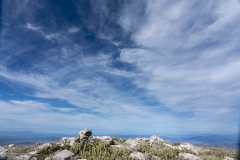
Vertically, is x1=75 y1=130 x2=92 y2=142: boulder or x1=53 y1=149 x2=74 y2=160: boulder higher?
x1=75 y1=130 x2=92 y2=142: boulder

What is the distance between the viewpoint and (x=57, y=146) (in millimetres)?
18422

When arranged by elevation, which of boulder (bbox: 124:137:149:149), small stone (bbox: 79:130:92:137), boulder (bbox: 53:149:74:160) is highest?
small stone (bbox: 79:130:92:137)

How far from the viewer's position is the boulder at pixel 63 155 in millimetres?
15735

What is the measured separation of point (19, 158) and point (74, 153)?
4424 mm

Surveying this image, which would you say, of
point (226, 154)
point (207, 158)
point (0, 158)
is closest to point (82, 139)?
point (0, 158)

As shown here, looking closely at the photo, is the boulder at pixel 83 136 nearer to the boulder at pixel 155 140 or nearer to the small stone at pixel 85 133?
the small stone at pixel 85 133

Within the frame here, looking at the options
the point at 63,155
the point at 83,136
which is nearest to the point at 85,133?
the point at 83,136

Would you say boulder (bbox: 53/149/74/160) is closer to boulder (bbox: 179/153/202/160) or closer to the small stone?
the small stone

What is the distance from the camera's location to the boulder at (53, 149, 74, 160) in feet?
51.6

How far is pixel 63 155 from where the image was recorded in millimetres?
16234

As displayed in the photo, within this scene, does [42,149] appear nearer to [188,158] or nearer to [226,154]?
[188,158]

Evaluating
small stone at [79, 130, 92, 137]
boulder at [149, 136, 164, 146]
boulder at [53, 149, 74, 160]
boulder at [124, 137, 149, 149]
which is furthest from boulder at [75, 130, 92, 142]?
boulder at [149, 136, 164, 146]

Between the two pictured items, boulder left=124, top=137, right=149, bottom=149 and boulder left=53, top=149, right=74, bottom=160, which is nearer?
boulder left=53, top=149, right=74, bottom=160

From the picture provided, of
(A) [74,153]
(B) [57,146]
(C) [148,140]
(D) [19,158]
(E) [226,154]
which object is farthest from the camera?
(C) [148,140]
